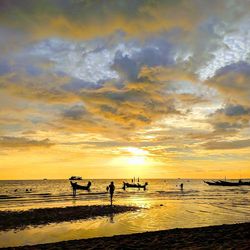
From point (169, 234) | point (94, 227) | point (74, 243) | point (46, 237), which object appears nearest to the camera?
→ point (74, 243)

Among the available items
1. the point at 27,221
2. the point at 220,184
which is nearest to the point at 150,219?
the point at 27,221

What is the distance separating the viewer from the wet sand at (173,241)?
1419cm

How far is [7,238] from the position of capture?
1869 centimetres

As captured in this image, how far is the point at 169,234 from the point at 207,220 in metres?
9.15

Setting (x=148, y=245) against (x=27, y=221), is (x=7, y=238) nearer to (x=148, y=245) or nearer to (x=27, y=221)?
(x=27, y=221)

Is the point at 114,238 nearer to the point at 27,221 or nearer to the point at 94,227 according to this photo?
the point at 94,227

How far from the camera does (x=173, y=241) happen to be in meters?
15.3

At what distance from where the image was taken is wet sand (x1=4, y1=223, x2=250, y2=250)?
14.2m

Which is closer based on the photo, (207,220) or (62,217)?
(207,220)

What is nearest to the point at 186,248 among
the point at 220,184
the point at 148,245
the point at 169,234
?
the point at 148,245

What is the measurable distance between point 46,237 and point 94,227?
436 cm

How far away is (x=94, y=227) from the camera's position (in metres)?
22.1

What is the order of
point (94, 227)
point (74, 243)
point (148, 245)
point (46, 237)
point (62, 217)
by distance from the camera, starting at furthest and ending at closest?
1. point (62, 217)
2. point (94, 227)
3. point (46, 237)
4. point (74, 243)
5. point (148, 245)

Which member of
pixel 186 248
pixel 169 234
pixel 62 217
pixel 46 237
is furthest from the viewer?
pixel 62 217
